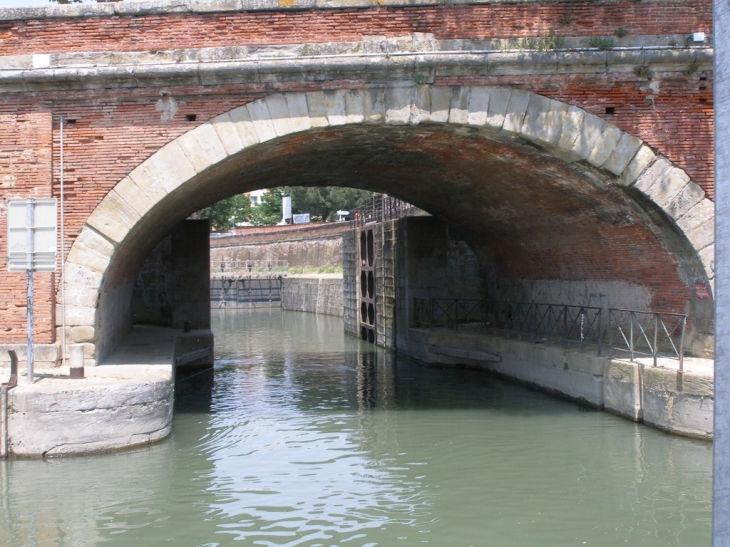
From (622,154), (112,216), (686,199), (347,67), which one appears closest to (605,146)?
(622,154)

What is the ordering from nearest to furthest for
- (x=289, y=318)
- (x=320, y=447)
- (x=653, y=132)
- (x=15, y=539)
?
(x=15, y=539) → (x=320, y=447) → (x=653, y=132) → (x=289, y=318)

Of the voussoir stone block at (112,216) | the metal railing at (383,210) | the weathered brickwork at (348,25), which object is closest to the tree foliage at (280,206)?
the metal railing at (383,210)

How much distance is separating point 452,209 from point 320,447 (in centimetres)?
784

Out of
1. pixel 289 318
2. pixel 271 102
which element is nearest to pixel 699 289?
pixel 271 102

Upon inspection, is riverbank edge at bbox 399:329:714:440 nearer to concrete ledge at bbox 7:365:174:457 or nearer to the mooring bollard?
concrete ledge at bbox 7:365:174:457

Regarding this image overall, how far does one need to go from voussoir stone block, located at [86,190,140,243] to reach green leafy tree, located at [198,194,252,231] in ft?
116

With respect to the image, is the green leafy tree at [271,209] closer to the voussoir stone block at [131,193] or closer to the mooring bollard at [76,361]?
the voussoir stone block at [131,193]

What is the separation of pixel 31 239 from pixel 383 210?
1464cm

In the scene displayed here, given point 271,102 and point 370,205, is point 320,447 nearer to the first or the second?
point 271,102

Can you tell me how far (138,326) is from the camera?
18.7m

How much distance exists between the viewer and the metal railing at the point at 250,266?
48.2 meters

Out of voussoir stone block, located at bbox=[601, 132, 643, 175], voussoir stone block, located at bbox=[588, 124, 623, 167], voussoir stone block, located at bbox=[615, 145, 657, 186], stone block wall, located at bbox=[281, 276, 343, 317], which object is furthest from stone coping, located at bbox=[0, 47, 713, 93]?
stone block wall, located at bbox=[281, 276, 343, 317]

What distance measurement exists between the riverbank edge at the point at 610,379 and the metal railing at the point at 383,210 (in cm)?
579

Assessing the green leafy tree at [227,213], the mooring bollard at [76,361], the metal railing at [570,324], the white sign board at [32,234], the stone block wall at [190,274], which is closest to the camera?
the white sign board at [32,234]
